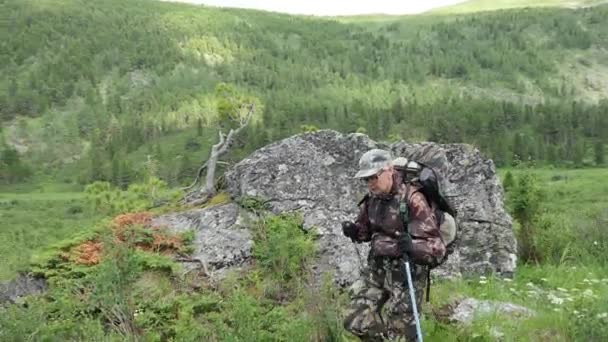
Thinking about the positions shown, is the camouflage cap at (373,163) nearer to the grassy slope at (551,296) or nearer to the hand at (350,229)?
the hand at (350,229)

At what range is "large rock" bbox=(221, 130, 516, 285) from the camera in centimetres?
1143

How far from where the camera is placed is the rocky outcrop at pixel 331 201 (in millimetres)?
11461

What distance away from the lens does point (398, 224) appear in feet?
20.0

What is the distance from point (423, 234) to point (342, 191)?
670cm

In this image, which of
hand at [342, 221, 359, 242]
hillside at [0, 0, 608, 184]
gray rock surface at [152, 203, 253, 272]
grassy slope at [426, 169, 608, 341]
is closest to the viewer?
hand at [342, 221, 359, 242]

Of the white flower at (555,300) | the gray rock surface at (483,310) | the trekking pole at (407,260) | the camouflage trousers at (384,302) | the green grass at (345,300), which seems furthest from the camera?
the gray rock surface at (483,310)

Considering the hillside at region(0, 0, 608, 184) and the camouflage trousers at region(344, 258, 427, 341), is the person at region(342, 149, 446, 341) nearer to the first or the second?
the camouflage trousers at region(344, 258, 427, 341)

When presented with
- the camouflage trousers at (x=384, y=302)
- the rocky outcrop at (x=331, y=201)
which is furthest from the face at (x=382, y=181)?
the rocky outcrop at (x=331, y=201)

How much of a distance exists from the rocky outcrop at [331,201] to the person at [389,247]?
441 centimetres

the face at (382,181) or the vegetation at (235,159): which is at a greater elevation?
the face at (382,181)

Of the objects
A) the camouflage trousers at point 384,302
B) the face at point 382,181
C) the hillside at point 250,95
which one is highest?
the face at point 382,181

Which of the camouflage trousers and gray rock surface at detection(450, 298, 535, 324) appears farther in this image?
gray rock surface at detection(450, 298, 535, 324)

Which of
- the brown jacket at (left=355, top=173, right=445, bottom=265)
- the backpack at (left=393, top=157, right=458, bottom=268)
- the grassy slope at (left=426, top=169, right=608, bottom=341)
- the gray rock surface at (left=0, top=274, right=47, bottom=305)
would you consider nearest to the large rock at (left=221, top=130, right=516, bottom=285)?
the grassy slope at (left=426, top=169, right=608, bottom=341)

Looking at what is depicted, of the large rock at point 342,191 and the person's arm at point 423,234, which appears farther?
the large rock at point 342,191
